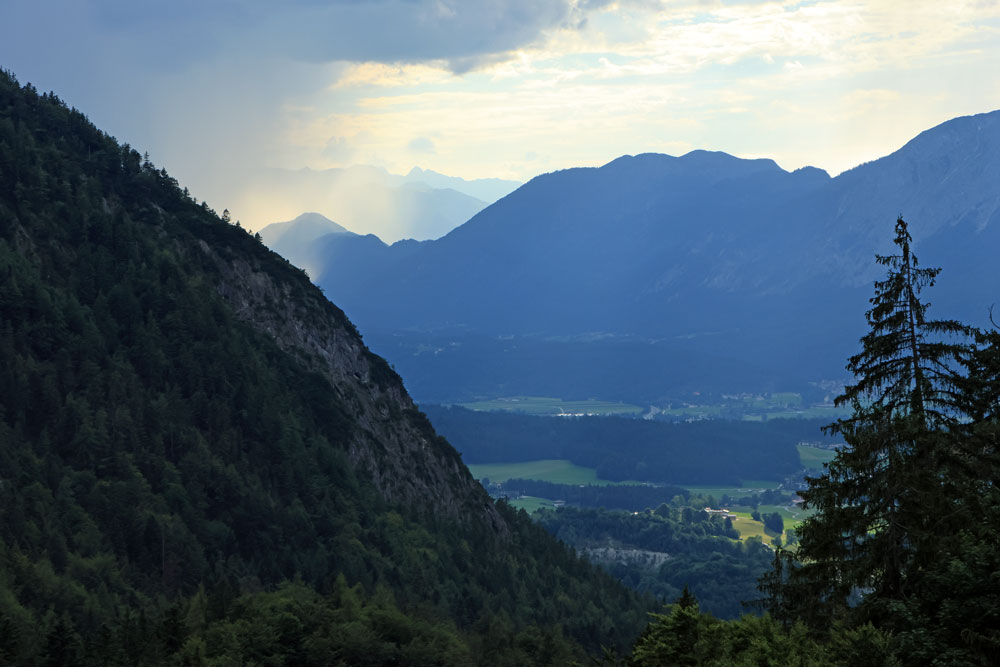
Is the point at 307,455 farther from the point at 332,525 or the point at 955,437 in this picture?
the point at 955,437

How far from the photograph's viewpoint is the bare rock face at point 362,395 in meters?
148

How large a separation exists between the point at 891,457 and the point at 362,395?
396ft

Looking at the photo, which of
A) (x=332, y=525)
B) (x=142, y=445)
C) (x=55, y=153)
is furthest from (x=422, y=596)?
(x=55, y=153)

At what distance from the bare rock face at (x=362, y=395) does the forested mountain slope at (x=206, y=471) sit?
39 cm

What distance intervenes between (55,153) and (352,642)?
101792 mm

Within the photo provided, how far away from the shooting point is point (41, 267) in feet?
418

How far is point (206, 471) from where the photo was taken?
119m

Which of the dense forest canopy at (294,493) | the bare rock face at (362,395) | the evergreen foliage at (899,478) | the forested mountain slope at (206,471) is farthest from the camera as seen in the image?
the bare rock face at (362,395)

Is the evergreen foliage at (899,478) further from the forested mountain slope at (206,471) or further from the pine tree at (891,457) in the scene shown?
the forested mountain slope at (206,471)

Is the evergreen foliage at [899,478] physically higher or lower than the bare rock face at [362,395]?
lower

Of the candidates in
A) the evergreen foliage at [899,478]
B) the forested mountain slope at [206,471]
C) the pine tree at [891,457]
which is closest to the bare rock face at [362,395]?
the forested mountain slope at [206,471]

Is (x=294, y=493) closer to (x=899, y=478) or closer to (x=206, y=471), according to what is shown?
(x=206, y=471)

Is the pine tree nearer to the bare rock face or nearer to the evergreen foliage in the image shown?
the evergreen foliage

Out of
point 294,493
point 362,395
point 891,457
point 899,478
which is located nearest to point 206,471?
point 294,493
